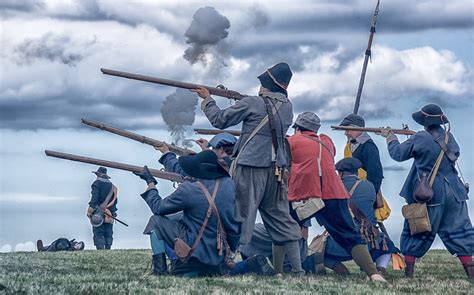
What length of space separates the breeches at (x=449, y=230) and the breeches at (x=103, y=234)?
11.5 meters

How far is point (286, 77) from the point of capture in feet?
40.1

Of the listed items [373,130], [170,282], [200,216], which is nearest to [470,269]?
[373,130]

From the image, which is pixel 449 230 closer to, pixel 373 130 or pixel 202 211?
pixel 373 130

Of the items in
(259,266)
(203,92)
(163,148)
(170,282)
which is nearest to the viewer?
(170,282)

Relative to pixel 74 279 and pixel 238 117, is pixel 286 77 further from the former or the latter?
pixel 74 279

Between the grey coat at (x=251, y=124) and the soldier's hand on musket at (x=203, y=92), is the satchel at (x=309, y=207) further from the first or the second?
the soldier's hand on musket at (x=203, y=92)

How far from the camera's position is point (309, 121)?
12648mm

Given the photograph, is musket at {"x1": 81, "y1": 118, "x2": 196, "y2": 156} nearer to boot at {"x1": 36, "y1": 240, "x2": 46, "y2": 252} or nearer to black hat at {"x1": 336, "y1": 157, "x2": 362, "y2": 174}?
black hat at {"x1": 336, "y1": 157, "x2": 362, "y2": 174}

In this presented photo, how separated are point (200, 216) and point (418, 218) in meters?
3.15

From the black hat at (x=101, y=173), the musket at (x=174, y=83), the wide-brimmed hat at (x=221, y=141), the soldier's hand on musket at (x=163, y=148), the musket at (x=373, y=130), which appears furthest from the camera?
the black hat at (x=101, y=173)

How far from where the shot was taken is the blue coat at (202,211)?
11.4 meters

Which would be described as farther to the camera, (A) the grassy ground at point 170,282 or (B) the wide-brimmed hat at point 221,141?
(B) the wide-brimmed hat at point 221,141

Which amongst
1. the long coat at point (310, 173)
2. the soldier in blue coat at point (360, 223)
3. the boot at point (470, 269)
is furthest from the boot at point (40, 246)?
the boot at point (470, 269)

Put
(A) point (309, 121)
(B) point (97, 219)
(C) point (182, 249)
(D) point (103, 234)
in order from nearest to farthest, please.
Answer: (C) point (182, 249) → (A) point (309, 121) → (B) point (97, 219) → (D) point (103, 234)
